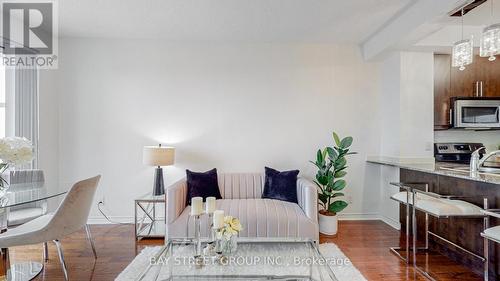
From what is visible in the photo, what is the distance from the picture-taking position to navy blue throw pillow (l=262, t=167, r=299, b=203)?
10.8 ft

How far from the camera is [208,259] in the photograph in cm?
197

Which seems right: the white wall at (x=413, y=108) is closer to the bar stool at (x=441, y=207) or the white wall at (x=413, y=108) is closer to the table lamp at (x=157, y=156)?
the bar stool at (x=441, y=207)

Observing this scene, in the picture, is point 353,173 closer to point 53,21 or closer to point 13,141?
point 13,141

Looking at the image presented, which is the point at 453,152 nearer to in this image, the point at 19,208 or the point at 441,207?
the point at 441,207

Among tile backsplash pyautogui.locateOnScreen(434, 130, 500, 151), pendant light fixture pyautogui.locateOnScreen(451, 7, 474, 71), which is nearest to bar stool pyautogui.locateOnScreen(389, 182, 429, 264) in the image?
pendant light fixture pyautogui.locateOnScreen(451, 7, 474, 71)

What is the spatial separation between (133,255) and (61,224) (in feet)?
2.82

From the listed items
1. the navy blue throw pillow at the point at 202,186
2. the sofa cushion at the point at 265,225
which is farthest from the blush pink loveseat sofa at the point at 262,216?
the navy blue throw pillow at the point at 202,186

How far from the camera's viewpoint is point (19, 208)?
8.52ft

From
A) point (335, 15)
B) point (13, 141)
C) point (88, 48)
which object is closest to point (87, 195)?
point (13, 141)

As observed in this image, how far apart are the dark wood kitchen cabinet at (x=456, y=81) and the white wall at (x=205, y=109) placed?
31.6 inches

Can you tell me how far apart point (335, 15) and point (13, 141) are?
10.9ft

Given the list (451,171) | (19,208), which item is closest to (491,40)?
(451,171)

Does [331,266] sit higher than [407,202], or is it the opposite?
[407,202]

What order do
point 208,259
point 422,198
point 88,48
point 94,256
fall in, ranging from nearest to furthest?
1. point 208,259
2. point 422,198
3. point 94,256
4. point 88,48
